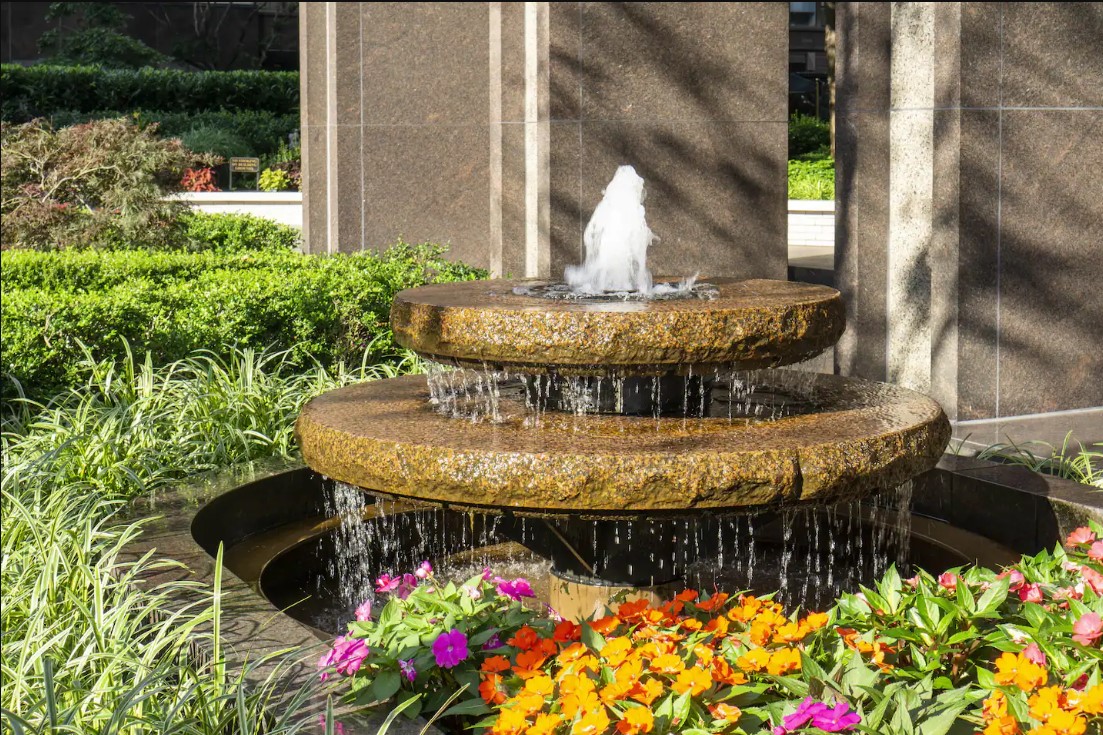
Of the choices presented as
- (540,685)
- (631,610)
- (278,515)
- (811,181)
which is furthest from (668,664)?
(811,181)

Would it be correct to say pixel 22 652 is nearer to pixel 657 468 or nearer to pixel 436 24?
pixel 657 468

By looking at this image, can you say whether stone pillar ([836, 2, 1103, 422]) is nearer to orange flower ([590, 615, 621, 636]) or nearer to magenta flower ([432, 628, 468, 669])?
orange flower ([590, 615, 621, 636])

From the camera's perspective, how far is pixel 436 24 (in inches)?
530

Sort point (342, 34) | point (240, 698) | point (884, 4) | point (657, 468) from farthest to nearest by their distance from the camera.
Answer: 1. point (342, 34)
2. point (884, 4)
3. point (657, 468)
4. point (240, 698)

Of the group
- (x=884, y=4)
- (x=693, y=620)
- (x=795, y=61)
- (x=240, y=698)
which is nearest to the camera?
(x=240, y=698)

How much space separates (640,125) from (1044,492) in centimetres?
506

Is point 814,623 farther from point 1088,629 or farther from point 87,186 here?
point 87,186

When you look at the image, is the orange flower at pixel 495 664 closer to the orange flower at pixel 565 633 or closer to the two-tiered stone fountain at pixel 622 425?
the orange flower at pixel 565 633

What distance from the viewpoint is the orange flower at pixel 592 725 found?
318cm

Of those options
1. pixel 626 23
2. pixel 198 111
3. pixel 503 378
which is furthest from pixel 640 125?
pixel 198 111

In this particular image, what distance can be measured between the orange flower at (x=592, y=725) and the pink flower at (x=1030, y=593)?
156cm

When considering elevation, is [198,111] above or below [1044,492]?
above

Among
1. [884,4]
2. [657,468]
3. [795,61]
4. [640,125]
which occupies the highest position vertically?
[795,61]

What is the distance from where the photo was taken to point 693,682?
11.0 feet
